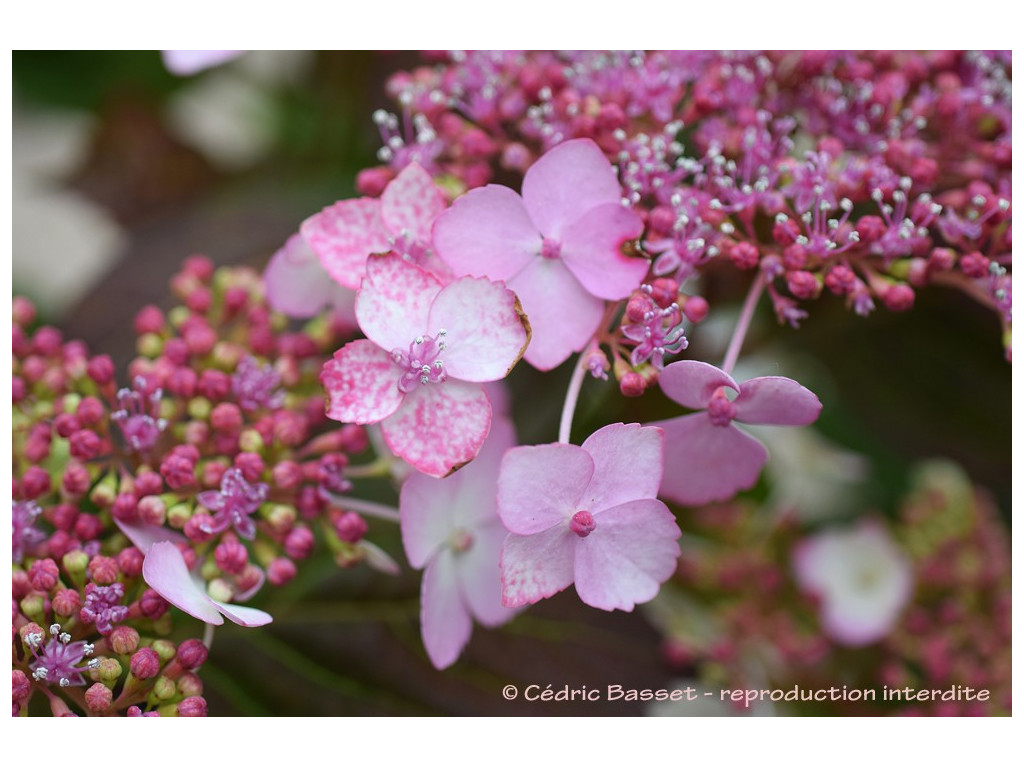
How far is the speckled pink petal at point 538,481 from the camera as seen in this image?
0.65 m

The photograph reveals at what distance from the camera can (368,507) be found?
2.58ft

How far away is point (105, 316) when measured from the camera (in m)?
1.01

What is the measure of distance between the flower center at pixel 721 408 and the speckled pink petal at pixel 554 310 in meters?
0.10

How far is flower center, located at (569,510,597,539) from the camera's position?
66 cm

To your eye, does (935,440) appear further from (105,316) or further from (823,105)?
(105,316)

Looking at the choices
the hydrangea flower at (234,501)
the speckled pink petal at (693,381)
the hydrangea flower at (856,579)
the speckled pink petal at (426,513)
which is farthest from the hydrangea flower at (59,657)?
the hydrangea flower at (856,579)

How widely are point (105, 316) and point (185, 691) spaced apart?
0.47 m

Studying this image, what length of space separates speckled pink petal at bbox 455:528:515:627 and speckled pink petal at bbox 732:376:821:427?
22cm

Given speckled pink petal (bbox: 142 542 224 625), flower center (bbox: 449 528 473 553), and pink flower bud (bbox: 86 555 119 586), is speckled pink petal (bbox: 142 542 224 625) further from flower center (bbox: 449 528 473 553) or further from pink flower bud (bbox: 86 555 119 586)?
flower center (bbox: 449 528 473 553)

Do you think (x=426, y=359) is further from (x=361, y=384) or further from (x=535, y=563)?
(x=535, y=563)

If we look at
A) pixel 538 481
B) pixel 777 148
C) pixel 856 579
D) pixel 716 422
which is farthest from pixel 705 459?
pixel 856 579

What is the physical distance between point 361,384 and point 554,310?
155 mm

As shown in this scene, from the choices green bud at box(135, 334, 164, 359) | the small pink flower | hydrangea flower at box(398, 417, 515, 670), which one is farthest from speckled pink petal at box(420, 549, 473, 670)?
the small pink flower
